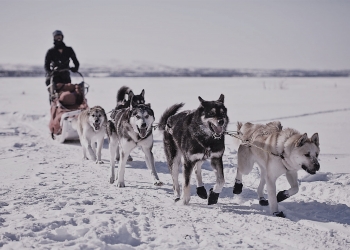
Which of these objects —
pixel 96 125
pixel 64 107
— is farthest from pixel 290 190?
pixel 64 107

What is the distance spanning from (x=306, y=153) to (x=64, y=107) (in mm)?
5630

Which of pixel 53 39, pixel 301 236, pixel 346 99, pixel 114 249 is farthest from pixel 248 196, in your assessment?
pixel 346 99

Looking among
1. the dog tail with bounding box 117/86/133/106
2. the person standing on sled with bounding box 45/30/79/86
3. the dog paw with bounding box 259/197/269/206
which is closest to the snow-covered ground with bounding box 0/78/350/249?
the dog paw with bounding box 259/197/269/206

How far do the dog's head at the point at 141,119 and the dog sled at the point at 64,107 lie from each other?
2.96 meters

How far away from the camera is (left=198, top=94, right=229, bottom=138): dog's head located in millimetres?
3721

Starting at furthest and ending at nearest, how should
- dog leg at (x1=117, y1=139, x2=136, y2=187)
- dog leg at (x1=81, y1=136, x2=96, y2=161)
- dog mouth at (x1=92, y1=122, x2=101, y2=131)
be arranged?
dog leg at (x1=81, y1=136, x2=96, y2=161), dog mouth at (x1=92, y1=122, x2=101, y2=131), dog leg at (x1=117, y1=139, x2=136, y2=187)

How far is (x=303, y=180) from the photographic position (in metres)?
4.86

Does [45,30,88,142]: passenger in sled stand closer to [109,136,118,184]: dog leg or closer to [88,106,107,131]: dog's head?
[88,106,107,131]: dog's head

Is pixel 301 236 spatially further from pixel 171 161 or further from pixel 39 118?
pixel 39 118

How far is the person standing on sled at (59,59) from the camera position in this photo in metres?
8.50

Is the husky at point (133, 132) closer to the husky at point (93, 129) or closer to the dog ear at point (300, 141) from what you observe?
the husky at point (93, 129)

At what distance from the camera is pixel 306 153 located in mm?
3529

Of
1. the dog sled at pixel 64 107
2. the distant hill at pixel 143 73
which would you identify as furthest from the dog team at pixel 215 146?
the distant hill at pixel 143 73

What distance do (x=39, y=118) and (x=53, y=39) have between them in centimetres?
342
